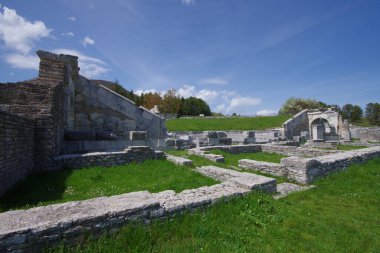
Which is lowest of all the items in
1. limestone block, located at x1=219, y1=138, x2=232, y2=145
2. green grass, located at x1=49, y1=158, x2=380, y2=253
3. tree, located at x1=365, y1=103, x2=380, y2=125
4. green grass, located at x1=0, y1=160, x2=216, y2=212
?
green grass, located at x1=49, y1=158, x2=380, y2=253

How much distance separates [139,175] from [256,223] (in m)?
4.24

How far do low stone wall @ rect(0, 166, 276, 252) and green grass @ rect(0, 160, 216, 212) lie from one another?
1714 mm

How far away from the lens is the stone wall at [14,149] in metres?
5.23

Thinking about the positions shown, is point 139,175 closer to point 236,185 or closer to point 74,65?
point 236,185

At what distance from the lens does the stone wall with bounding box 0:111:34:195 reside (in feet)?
17.1

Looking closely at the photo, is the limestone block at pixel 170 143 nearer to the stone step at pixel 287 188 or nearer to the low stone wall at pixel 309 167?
the low stone wall at pixel 309 167

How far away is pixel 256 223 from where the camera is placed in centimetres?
436

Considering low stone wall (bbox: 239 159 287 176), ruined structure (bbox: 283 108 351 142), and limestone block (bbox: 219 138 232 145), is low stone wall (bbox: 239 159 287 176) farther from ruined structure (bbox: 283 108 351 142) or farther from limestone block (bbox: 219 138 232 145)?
ruined structure (bbox: 283 108 351 142)

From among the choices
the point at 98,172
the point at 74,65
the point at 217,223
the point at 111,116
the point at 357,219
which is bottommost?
the point at 357,219

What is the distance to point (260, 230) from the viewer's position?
4.16 metres

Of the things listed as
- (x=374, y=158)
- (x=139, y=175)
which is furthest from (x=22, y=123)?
(x=374, y=158)

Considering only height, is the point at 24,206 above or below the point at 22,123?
below

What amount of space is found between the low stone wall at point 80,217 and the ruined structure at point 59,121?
305cm

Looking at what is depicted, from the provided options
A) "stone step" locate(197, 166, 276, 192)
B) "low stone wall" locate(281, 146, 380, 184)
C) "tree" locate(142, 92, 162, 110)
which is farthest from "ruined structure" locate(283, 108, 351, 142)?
"tree" locate(142, 92, 162, 110)
